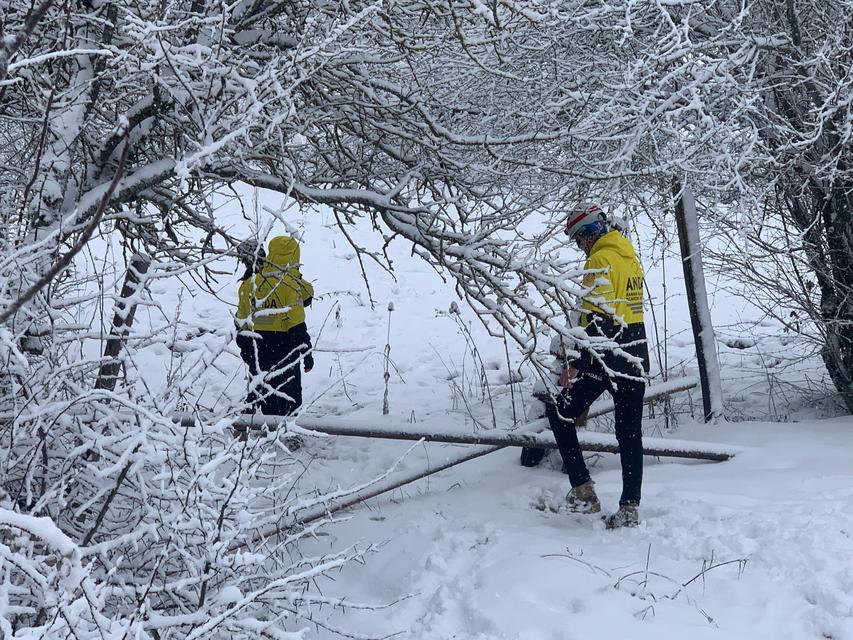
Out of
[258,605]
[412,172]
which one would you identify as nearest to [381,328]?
[412,172]

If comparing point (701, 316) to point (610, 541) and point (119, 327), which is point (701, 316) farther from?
point (119, 327)

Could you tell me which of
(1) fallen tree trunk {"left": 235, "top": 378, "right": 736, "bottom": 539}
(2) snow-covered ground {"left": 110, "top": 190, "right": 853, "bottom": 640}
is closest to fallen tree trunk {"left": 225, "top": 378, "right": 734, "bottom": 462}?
(1) fallen tree trunk {"left": 235, "top": 378, "right": 736, "bottom": 539}

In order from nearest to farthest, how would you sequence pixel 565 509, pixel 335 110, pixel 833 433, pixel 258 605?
pixel 258 605, pixel 335 110, pixel 565 509, pixel 833 433

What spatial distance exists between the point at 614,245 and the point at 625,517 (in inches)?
60.9

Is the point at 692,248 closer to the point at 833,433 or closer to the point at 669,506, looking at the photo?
the point at 833,433

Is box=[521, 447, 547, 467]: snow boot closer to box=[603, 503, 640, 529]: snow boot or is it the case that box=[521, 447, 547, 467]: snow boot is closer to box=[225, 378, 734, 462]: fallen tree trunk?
box=[225, 378, 734, 462]: fallen tree trunk

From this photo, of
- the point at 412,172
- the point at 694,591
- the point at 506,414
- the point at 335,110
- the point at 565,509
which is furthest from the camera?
the point at 506,414

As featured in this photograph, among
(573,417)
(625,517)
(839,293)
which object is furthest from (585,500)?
(839,293)

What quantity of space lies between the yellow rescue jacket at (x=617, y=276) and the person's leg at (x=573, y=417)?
0.40 metres

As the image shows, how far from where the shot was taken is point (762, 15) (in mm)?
6160

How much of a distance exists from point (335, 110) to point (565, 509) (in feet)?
9.07

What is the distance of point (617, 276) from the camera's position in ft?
15.0

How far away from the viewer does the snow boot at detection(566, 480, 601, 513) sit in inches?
195

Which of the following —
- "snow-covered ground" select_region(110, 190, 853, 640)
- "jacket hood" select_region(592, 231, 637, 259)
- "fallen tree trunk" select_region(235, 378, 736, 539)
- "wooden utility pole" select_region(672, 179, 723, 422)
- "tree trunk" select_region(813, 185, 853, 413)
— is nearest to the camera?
"snow-covered ground" select_region(110, 190, 853, 640)
